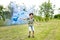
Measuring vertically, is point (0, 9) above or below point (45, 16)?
above

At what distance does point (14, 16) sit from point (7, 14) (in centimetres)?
247

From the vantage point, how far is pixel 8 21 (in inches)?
1051

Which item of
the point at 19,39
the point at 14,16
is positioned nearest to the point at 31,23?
the point at 19,39

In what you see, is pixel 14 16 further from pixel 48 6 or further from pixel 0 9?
pixel 48 6

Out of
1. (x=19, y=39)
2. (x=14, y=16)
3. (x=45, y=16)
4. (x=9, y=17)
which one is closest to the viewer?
(x=19, y=39)

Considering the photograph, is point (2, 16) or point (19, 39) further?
point (2, 16)

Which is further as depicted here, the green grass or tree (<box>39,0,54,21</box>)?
tree (<box>39,0,54,21</box>)

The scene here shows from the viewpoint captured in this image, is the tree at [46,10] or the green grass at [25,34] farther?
the tree at [46,10]

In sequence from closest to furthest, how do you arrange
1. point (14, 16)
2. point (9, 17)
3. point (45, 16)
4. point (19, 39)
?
point (19, 39) → point (14, 16) → point (9, 17) → point (45, 16)

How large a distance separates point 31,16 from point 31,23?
1.35 feet

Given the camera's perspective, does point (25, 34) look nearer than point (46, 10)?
Yes

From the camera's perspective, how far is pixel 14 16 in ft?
83.6

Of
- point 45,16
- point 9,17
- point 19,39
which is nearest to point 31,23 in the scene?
point 19,39

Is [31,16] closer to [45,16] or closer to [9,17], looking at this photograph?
[9,17]
